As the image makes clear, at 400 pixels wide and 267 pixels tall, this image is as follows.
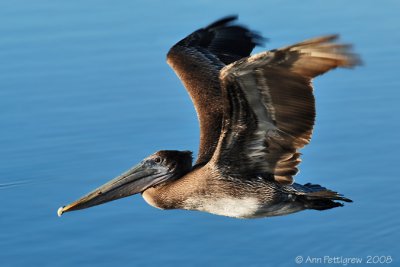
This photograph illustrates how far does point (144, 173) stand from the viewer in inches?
408

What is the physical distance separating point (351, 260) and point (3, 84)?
5264 mm

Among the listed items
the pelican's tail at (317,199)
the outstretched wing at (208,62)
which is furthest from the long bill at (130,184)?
the pelican's tail at (317,199)

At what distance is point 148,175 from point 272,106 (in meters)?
1.56

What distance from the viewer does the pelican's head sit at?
33.8 feet

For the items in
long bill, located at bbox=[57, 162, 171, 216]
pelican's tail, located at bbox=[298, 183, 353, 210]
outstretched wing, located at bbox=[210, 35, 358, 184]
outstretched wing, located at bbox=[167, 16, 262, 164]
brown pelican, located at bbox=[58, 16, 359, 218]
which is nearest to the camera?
outstretched wing, located at bbox=[210, 35, 358, 184]

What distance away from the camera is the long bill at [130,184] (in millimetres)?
10266

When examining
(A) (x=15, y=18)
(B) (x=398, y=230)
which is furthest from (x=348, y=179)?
(A) (x=15, y=18)

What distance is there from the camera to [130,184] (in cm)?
1036

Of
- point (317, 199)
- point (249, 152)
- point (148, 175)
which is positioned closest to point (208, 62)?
point (148, 175)

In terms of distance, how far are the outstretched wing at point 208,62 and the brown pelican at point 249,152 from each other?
0.02 m

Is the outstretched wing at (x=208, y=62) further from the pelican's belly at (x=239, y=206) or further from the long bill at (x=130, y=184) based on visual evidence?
the pelican's belly at (x=239, y=206)

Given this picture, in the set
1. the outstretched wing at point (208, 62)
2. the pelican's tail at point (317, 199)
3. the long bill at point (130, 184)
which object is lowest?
the pelican's tail at point (317, 199)

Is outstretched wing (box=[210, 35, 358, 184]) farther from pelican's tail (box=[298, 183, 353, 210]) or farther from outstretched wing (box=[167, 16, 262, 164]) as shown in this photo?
outstretched wing (box=[167, 16, 262, 164])

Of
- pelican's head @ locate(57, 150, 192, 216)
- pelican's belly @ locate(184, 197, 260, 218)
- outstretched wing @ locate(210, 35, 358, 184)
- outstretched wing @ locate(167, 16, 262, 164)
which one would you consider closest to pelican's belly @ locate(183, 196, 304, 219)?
pelican's belly @ locate(184, 197, 260, 218)
